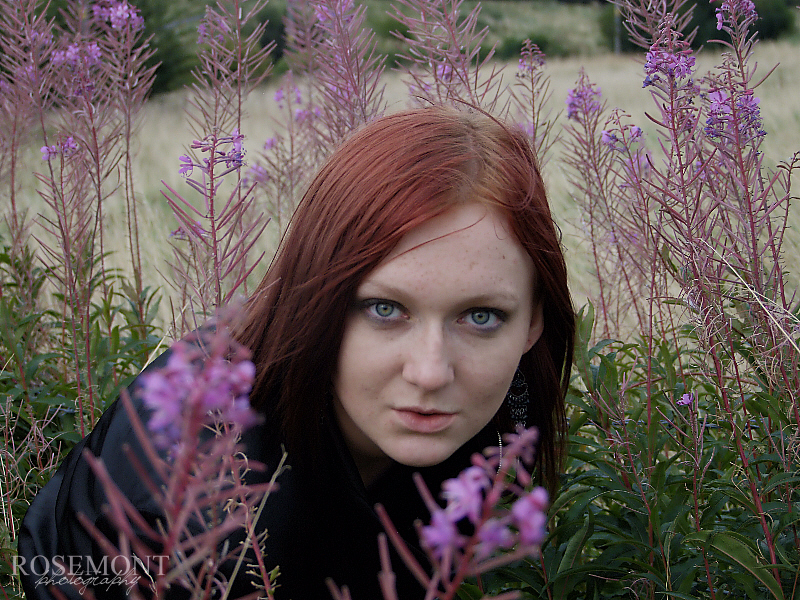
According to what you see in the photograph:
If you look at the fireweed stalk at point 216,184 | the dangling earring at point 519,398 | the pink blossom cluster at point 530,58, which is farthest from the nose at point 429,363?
the pink blossom cluster at point 530,58

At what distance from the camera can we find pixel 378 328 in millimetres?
1519

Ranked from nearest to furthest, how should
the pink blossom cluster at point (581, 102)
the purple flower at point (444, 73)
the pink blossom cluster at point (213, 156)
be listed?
the pink blossom cluster at point (213, 156)
the purple flower at point (444, 73)
the pink blossom cluster at point (581, 102)

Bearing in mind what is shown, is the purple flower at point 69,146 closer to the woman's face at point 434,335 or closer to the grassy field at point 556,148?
the grassy field at point 556,148

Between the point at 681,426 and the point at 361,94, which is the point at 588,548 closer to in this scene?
the point at 681,426

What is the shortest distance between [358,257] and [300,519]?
2.04 ft

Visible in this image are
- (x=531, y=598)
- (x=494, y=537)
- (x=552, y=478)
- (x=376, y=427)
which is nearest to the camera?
(x=494, y=537)

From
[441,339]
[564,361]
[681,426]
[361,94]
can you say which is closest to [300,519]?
[441,339]

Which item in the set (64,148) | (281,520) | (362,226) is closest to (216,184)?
(362,226)

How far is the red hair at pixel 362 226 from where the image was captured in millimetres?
1543

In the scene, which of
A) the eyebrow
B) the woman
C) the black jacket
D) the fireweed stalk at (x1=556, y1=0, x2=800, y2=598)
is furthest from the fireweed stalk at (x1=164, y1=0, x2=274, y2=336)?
the fireweed stalk at (x1=556, y1=0, x2=800, y2=598)

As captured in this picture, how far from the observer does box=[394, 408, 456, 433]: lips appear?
4.82ft

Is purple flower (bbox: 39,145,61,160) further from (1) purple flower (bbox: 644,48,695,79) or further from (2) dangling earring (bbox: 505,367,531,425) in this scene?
(1) purple flower (bbox: 644,48,695,79)

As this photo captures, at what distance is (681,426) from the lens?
2.20m

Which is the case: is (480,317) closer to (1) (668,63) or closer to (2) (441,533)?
(1) (668,63)
